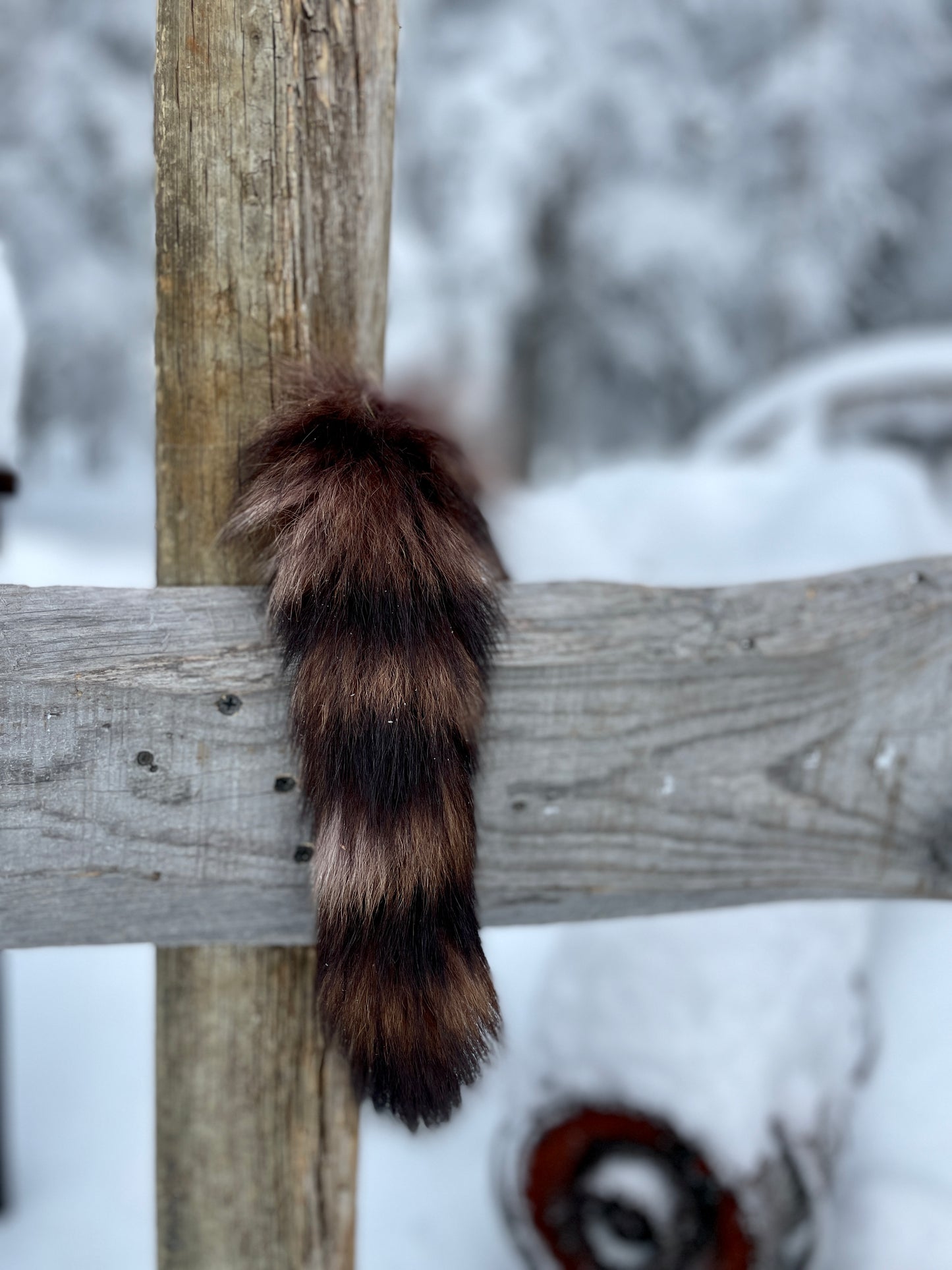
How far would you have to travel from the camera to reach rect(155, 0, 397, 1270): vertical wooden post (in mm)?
967

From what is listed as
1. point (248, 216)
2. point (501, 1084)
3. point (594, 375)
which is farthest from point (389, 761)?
point (594, 375)

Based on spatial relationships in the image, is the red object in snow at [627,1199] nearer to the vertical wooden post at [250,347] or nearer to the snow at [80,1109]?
the vertical wooden post at [250,347]

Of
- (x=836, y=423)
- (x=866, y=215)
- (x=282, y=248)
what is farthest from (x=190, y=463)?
(x=866, y=215)

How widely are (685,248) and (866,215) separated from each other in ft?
6.77

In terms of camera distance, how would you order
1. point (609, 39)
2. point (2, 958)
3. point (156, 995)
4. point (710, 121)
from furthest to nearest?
point (710, 121), point (609, 39), point (2, 958), point (156, 995)

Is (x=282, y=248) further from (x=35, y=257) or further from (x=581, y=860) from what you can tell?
(x=35, y=257)

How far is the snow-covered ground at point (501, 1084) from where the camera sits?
6.61 feet

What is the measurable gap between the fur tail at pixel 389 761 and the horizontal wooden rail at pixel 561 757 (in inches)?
4.4

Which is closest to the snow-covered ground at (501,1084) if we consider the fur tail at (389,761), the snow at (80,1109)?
the snow at (80,1109)

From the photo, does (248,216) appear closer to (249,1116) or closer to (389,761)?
(389,761)

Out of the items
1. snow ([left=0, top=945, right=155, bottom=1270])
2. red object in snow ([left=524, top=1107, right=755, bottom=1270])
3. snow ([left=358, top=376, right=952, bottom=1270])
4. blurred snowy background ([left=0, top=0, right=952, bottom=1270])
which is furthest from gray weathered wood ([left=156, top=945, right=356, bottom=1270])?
snow ([left=0, top=945, right=155, bottom=1270])

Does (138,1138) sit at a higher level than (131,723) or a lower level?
lower

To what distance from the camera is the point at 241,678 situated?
969 mm

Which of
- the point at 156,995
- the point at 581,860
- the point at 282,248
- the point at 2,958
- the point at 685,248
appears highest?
the point at 685,248
